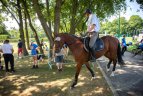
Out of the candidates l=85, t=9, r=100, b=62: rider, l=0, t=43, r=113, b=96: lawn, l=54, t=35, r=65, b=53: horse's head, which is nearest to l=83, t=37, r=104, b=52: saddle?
l=85, t=9, r=100, b=62: rider

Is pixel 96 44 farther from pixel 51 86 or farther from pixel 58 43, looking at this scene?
pixel 51 86

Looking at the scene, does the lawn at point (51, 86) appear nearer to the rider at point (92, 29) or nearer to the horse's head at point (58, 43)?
the rider at point (92, 29)

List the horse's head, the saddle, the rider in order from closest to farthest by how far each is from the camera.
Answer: the horse's head → the rider → the saddle

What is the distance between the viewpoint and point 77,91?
896 cm

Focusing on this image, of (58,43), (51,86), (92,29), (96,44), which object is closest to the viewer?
(58,43)

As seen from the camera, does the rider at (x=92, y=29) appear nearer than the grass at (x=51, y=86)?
No

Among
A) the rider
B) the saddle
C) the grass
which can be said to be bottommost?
the grass

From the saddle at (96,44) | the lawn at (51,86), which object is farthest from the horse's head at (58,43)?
the lawn at (51,86)

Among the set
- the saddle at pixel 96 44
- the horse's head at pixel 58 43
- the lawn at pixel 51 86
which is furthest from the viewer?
the saddle at pixel 96 44

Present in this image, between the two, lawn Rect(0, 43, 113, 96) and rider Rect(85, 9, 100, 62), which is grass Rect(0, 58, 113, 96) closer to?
lawn Rect(0, 43, 113, 96)

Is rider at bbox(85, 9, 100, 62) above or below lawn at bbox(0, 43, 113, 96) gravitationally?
above

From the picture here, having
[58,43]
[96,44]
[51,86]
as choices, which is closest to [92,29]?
[96,44]

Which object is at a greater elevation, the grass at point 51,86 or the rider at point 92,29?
the rider at point 92,29

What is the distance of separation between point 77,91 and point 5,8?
2054 cm
